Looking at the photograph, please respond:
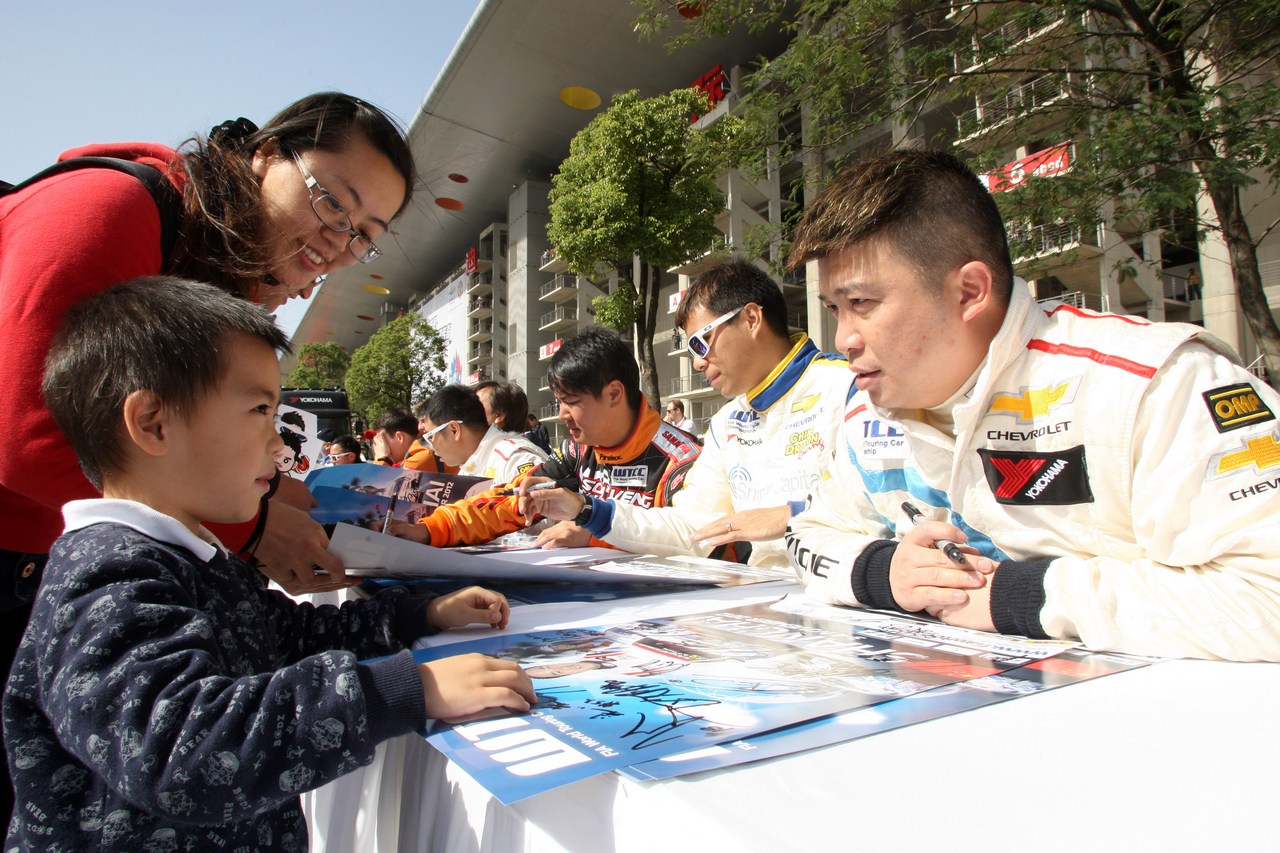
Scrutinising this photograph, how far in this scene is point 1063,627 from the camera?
904 millimetres

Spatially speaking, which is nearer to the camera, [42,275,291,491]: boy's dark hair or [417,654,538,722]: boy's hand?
[417,654,538,722]: boy's hand

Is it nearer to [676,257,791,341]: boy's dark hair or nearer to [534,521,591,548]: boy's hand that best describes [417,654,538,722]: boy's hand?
[534,521,591,548]: boy's hand

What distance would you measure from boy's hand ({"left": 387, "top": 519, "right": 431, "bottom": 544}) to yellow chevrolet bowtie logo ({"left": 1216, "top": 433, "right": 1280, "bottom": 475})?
1.84 meters

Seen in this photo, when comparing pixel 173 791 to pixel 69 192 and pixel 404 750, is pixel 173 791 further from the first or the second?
pixel 69 192

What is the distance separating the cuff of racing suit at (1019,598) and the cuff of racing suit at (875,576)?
0.16m

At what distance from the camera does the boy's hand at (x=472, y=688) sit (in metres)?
0.66

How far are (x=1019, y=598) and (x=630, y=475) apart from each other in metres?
2.27

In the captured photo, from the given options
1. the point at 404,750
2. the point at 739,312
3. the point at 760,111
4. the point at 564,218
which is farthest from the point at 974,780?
the point at 564,218

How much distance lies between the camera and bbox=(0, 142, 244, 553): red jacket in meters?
0.88

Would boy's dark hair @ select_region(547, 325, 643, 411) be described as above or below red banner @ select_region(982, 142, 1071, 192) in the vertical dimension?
below

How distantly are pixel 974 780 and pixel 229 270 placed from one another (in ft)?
4.23

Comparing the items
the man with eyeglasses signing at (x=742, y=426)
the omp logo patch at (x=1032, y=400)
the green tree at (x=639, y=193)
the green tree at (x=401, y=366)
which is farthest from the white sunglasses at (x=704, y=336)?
the green tree at (x=401, y=366)

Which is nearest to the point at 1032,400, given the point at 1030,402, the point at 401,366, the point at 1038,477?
the point at 1030,402

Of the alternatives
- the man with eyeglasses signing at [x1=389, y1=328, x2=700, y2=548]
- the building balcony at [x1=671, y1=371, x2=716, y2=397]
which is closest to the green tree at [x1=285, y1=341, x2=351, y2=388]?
the building balcony at [x1=671, y1=371, x2=716, y2=397]
